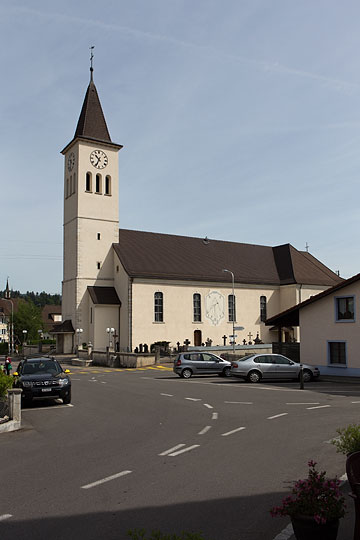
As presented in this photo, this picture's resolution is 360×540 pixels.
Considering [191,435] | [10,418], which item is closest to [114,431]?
[191,435]

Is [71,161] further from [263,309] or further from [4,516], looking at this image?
[4,516]

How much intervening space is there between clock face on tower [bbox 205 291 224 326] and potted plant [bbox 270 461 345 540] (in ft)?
163

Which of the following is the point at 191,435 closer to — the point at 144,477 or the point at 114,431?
the point at 114,431

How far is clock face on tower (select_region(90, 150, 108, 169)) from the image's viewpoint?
53406mm

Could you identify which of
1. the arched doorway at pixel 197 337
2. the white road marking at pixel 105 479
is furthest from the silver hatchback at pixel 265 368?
the arched doorway at pixel 197 337

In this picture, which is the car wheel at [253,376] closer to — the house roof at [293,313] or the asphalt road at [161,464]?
the house roof at [293,313]

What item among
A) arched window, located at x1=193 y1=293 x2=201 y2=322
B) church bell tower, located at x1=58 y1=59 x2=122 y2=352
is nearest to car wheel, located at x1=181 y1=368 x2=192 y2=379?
church bell tower, located at x1=58 y1=59 x2=122 y2=352

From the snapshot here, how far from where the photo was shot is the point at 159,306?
5138 cm

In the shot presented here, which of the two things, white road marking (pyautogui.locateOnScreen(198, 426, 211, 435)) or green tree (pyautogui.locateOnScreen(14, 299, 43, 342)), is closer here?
white road marking (pyautogui.locateOnScreen(198, 426, 211, 435))

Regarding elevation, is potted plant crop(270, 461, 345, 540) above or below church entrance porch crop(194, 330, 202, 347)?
below

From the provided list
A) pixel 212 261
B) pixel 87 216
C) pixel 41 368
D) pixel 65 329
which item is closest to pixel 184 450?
pixel 41 368

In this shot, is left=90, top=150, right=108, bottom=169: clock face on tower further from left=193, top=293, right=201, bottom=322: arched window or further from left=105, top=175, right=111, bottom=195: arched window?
left=193, top=293, right=201, bottom=322: arched window

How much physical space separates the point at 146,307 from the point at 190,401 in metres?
33.0

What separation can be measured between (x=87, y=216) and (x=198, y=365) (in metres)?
28.3
